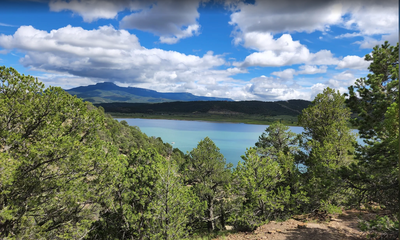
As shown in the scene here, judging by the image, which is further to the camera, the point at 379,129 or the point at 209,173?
the point at 209,173

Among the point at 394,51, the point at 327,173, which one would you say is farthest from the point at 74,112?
the point at 394,51

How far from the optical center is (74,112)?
12.2m

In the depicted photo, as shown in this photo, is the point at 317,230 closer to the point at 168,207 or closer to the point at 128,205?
the point at 168,207

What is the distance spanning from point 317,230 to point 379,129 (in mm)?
6657

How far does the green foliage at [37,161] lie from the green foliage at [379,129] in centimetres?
1324

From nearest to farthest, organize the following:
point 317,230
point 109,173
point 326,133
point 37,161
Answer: point 37,161
point 317,230
point 109,173
point 326,133

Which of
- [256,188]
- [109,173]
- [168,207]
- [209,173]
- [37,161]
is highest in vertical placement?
[37,161]

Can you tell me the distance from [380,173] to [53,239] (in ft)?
52.4

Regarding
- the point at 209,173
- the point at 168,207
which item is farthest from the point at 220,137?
the point at 168,207

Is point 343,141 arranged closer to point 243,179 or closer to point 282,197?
point 282,197

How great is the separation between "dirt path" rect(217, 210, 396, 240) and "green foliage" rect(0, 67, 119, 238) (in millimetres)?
9458

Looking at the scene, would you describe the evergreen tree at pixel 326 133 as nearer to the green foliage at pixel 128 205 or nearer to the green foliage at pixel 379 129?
the green foliage at pixel 379 129

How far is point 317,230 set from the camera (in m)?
12.8

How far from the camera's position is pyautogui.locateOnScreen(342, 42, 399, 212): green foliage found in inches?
375
